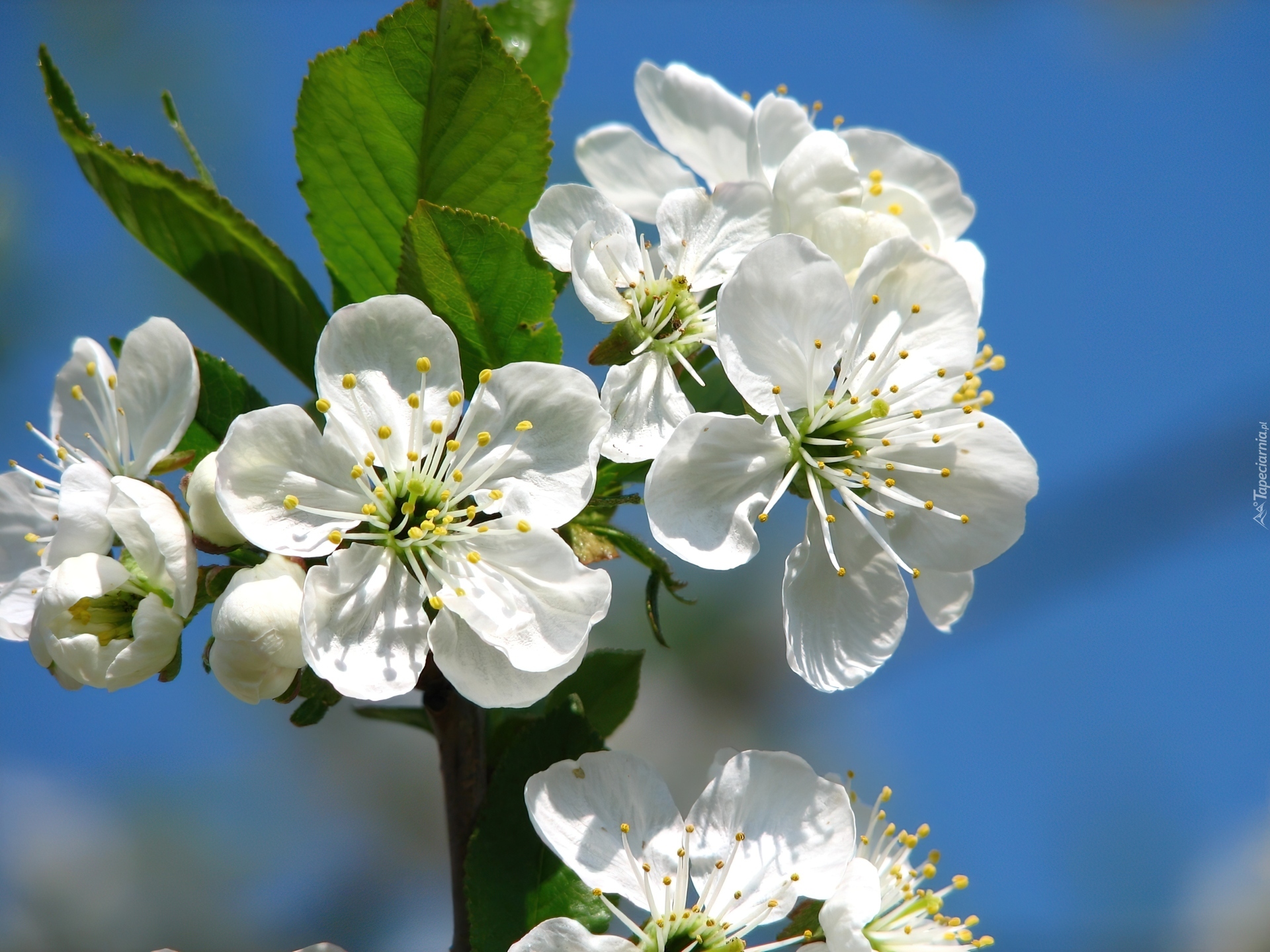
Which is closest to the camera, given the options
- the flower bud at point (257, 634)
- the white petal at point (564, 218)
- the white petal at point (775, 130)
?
the flower bud at point (257, 634)

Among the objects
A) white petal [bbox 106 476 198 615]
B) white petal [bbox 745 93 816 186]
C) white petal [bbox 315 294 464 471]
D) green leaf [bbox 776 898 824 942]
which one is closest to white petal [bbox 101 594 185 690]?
white petal [bbox 106 476 198 615]

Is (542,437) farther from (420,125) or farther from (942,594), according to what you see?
(942,594)

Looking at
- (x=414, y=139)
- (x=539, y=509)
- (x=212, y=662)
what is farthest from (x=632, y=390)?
(x=212, y=662)

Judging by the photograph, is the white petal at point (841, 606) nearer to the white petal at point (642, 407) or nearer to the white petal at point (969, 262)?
the white petal at point (642, 407)

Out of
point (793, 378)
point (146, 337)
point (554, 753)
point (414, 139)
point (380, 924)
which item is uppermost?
point (414, 139)

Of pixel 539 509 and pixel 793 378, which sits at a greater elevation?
pixel 793 378

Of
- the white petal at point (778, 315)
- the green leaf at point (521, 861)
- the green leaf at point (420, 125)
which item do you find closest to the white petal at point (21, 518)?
the green leaf at point (420, 125)

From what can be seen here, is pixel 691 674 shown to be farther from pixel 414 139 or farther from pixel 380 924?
pixel 414 139
